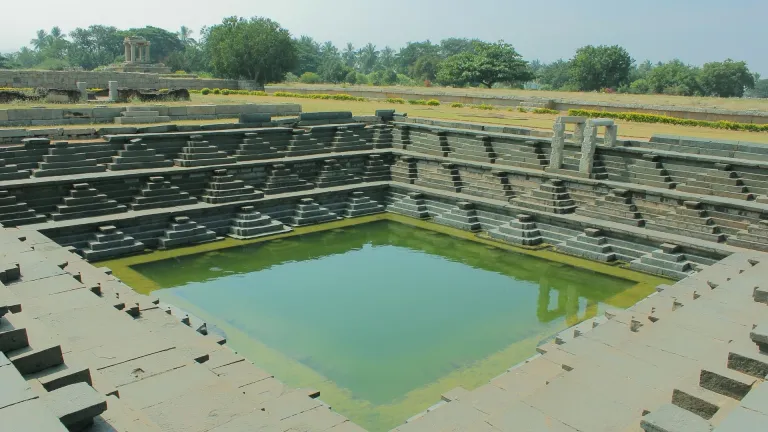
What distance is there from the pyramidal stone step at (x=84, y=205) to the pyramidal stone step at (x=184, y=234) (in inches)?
45.9

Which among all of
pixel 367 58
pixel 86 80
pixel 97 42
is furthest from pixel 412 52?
pixel 86 80

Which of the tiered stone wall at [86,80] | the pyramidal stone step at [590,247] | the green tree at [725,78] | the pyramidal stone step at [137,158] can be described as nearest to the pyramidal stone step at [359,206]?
the pyramidal stone step at [137,158]

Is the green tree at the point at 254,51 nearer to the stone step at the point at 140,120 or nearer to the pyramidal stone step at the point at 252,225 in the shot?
the stone step at the point at 140,120

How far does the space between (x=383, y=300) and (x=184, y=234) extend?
16.9ft

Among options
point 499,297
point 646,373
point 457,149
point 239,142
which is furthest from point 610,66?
point 646,373

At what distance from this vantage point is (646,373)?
586cm

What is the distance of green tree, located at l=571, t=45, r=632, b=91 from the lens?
49094mm

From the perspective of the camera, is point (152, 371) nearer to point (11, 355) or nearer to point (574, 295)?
point (11, 355)

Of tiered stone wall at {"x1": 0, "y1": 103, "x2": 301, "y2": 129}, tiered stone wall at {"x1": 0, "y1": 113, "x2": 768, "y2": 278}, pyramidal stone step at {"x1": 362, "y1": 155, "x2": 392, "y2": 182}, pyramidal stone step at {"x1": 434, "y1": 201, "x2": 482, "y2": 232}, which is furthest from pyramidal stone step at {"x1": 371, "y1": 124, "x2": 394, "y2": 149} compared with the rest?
pyramidal stone step at {"x1": 434, "y1": 201, "x2": 482, "y2": 232}

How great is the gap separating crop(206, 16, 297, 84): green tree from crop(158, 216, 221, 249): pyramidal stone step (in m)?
29.2

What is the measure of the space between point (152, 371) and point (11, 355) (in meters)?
1.37

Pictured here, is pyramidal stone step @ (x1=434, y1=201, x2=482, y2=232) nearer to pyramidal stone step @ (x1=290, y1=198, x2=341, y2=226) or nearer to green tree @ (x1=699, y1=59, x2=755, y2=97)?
pyramidal stone step @ (x1=290, y1=198, x2=341, y2=226)

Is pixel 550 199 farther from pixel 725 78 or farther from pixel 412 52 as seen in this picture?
pixel 412 52

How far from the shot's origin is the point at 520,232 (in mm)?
13391
